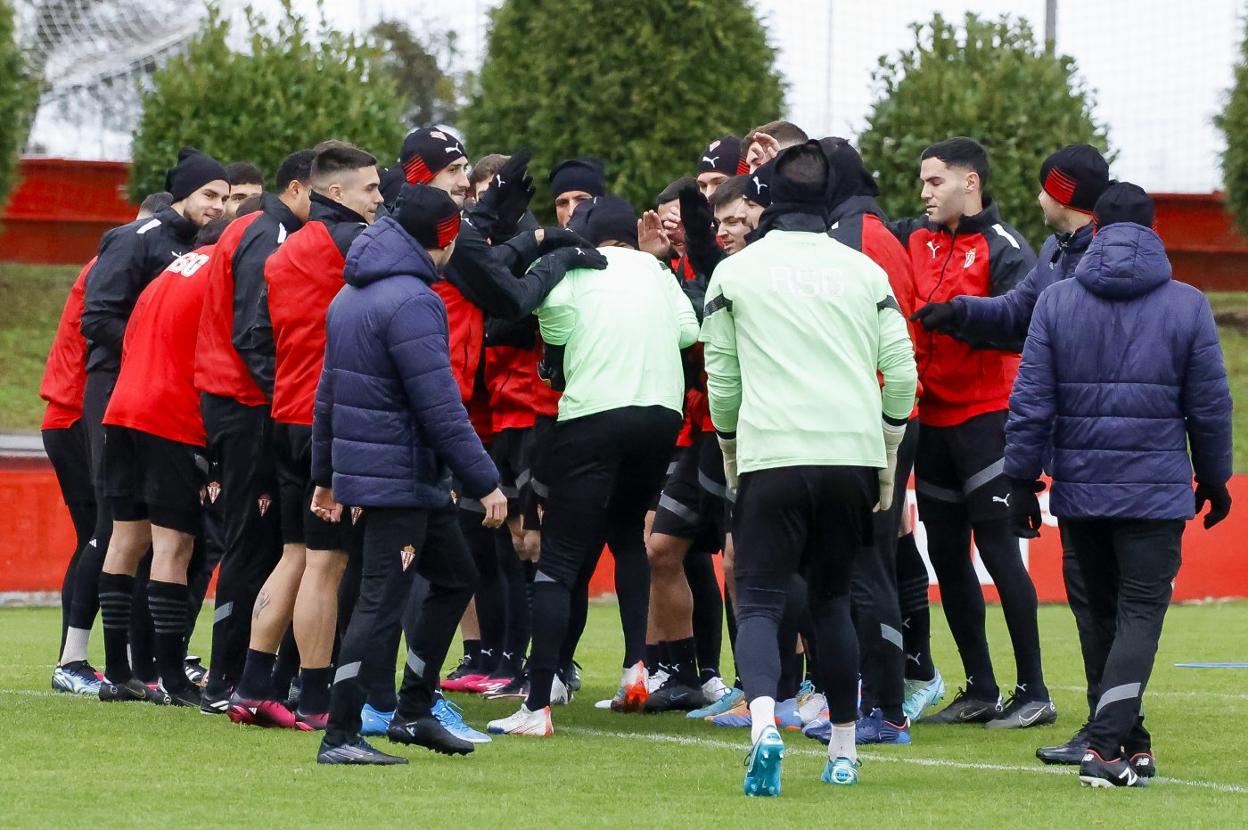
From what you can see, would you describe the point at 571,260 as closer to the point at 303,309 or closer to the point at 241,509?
the point at 303,309

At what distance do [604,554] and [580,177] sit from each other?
577 centimetres

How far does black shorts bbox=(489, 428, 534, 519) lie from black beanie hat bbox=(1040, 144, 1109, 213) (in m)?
2.85

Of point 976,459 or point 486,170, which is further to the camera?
point 486,170

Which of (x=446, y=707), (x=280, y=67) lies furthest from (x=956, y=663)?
(x=280, y=67)

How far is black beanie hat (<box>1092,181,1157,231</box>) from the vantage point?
6676 millimetres

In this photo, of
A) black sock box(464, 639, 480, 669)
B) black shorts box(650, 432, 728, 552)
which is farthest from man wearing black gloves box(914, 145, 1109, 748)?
black sock box(464, 639, 480, 669)

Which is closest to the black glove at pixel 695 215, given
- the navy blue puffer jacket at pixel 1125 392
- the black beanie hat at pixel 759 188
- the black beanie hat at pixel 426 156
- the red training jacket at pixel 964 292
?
the black beanie hat at pixel 759 188

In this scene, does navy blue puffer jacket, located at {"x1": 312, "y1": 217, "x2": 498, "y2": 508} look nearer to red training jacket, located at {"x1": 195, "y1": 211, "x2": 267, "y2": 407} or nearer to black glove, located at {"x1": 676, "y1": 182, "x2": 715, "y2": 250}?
black glove, located at {"x1": 676, "y1": 182, "x2": 715, "y2": 250}

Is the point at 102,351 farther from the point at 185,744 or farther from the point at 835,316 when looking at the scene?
the point at 835,316

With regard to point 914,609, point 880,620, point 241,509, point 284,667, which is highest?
point 241,509

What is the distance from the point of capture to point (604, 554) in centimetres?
1426

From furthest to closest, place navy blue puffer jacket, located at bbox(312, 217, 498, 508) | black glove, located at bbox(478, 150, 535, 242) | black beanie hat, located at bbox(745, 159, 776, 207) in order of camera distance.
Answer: black glove, located at bbox(478, 150, 535, 242), black beanie hat, located at bbox(745, 159, 776, 207), navy blue puffer jacket, located at bbox(312, 217, 498, 508)

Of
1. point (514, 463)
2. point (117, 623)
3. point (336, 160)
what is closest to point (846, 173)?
point (336, 160)

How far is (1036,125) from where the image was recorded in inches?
846
